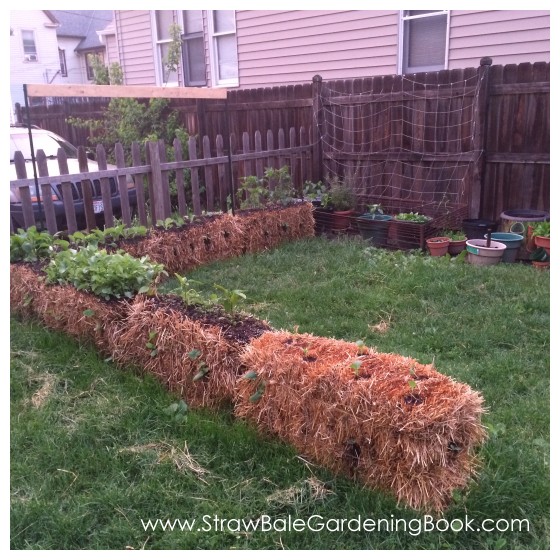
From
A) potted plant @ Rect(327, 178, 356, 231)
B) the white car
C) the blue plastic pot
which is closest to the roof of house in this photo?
the white car

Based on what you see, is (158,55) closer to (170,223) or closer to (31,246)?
(170,223)

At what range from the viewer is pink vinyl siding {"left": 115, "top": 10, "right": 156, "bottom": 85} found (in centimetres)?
1224

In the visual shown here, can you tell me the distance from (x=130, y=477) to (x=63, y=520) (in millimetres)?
367

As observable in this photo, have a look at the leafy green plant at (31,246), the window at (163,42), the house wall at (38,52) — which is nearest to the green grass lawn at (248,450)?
the leafy green plant at (31,246)

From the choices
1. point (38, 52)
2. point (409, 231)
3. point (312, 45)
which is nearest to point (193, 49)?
point (312, 45)

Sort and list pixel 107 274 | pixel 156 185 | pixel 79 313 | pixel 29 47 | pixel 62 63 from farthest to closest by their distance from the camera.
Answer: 1. pixel 62 63
2. pixel 29 47
3. pixel 156 185
4. pixel 79 313
5. pixel 107 274

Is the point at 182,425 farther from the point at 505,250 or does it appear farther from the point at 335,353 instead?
the point at 505,250

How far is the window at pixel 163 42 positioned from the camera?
11766 mm

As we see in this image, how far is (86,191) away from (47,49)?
82.8ft

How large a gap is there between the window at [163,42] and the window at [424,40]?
5711mm

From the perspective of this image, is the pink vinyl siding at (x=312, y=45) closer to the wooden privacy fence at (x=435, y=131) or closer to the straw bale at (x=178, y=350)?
the wooden privacy fence at (x=435, y=131)

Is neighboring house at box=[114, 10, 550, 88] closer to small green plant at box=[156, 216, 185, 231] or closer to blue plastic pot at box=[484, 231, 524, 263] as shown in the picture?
blue plastic pot at box=[484, 231, 524, 263]

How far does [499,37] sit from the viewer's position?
6.78 meters

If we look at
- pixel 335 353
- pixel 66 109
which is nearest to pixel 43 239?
pixel 335 353
